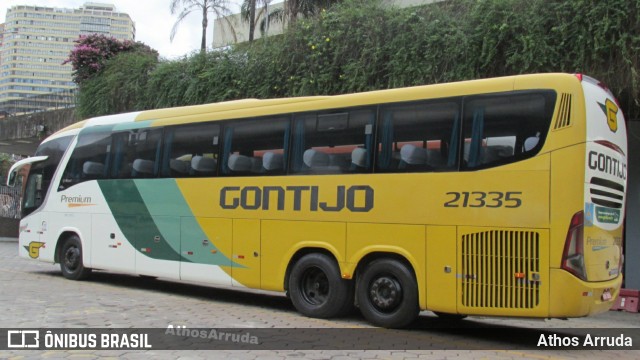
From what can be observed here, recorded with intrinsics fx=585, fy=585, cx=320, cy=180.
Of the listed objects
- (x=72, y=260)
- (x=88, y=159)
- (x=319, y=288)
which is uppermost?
(x=88, y=159)

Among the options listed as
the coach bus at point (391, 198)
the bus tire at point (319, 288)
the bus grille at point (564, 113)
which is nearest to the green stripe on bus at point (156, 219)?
the coach bus at point (391, 198)

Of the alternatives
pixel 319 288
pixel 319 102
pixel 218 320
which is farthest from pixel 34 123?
pixel 319 288

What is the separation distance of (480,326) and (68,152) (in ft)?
31.1

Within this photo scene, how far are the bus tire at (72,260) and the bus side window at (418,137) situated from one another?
7.81 meters

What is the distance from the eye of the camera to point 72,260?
12.9 m

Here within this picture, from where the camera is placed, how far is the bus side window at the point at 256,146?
30.6ft

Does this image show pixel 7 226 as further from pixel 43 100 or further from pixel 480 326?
pixel 480 326

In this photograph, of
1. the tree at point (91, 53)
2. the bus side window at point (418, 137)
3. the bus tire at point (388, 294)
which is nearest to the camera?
the bus side window at point (418, 137)

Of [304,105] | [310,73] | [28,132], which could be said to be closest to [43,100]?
[28,132]

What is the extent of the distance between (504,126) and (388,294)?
2.74 meters

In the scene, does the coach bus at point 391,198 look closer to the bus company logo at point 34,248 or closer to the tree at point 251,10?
the bus company logo at point 34,248

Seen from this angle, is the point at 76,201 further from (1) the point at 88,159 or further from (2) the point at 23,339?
(2) the point at 23,339

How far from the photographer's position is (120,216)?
1176 centimetres

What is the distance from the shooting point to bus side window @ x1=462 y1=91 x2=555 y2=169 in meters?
6.96
